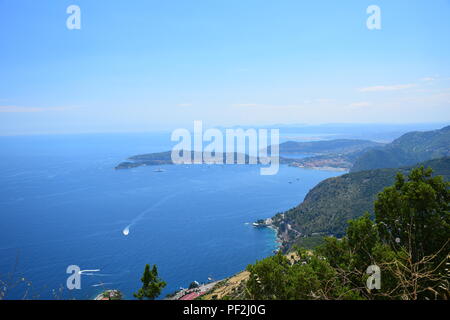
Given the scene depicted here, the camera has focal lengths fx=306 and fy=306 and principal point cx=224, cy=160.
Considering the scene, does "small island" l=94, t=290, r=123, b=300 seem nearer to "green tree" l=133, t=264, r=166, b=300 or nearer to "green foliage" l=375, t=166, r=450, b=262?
"green tree" l=133, t=264, r=166, b=300

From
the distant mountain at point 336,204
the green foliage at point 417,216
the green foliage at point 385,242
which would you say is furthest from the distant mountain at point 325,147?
the green foliage at point 385,242

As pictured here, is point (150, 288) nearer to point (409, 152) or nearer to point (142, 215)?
point (142, 215)

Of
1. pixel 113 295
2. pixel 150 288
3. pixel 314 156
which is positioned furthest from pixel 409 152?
pixel 150 288

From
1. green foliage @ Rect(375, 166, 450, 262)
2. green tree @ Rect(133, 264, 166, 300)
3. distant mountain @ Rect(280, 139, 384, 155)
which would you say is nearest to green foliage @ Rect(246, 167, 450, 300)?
green foliage @ Rect(375, 166, 450, 262)

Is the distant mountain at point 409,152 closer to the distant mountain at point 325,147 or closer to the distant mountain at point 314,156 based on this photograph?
the distant mountain at point 314,156

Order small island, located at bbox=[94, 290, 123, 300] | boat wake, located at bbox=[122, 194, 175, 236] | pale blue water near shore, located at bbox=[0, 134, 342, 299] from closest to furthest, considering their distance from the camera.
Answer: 1. small island, located at bbox=[94, 290, 123, 300]
2. pale blue water near shore, located at bbox=[0, 134, 342, 299]
3. boat wake, located at bbox=[122, 194, 175, 236]

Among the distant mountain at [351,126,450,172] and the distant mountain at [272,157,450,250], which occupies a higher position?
the distant mountain at [351,126,450,172]

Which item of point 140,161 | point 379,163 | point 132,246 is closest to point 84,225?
point 132,246
